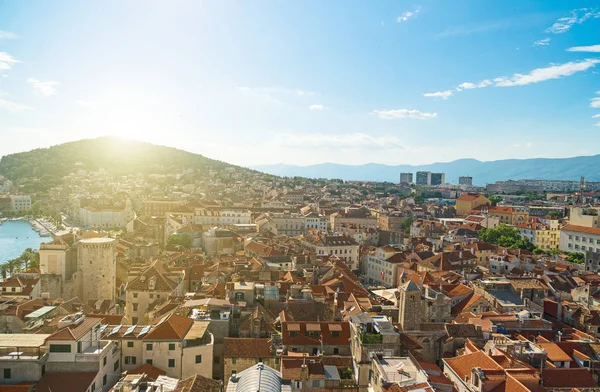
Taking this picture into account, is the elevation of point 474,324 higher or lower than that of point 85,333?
lower

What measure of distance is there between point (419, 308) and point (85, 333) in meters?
16.8

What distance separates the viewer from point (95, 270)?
112 feet

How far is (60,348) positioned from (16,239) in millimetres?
89855

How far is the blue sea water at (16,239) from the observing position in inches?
3095

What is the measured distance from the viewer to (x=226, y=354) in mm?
19812

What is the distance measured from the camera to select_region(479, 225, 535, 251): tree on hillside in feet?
214

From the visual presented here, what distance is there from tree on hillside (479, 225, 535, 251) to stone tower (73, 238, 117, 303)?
178 ft

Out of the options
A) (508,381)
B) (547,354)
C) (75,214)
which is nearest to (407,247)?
(547,354)

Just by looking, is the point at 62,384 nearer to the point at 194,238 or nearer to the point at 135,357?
the point at 135,357

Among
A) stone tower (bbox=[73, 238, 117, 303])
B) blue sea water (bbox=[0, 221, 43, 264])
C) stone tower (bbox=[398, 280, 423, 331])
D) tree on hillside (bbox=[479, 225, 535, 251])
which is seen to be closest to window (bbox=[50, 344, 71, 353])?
stone tower (bbox=[398, 280, 423, 331])

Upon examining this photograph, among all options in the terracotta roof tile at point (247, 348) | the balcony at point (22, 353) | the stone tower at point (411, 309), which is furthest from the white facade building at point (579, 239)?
the balcony at point (22, 353)

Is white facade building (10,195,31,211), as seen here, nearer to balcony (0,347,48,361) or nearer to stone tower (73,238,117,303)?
stone tower (73,238,117,303)

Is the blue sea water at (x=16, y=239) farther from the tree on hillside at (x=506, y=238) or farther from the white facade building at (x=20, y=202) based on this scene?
the tree on hillside at (x=506, y=238)

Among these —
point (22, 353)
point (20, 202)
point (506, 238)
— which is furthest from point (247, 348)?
point (20, 202)
